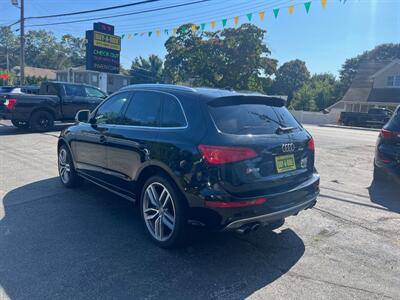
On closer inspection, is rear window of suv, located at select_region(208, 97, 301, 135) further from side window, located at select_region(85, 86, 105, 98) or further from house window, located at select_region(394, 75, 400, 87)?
house window, located at select_region(394, 75, 400, 87)

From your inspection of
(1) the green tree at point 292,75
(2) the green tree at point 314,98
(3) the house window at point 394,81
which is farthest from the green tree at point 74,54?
(3) the house window at point 394,81

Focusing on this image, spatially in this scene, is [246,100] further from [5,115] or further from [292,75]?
[292,75]

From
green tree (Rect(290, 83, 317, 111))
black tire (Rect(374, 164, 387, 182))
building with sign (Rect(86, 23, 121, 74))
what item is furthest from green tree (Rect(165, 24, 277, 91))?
black tire (Rect(374, 164, 387, 182))

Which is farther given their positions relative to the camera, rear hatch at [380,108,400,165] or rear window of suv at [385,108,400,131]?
rear window of suv at [385,108,400,131]

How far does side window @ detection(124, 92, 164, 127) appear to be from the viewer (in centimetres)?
403

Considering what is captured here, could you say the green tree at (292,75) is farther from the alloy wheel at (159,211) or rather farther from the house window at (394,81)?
the alloy wheel at (159,211)

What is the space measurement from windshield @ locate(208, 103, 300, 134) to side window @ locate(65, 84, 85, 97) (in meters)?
11.3

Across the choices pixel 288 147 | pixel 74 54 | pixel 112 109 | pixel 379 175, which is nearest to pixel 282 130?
pixel 288 147

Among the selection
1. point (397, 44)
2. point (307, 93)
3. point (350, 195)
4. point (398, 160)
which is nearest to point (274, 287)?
point (350, 195)

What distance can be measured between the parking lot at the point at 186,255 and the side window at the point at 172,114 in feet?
4.38

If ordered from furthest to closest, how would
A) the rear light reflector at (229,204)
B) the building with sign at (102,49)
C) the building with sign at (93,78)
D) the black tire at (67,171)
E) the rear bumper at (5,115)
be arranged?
the building with sign at (93,78), the building with sign at (102,49), the rear bumper at (5,115), the black tire at (67,171), the rear light reflector at (229,204)

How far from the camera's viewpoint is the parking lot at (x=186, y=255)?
2.99 m

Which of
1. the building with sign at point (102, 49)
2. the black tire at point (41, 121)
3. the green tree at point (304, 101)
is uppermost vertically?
the building with sign at point (102, 49)

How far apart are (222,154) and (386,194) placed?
4.34 meters
